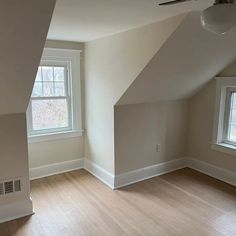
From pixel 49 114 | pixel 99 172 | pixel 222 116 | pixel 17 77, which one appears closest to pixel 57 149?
pixel 49 114

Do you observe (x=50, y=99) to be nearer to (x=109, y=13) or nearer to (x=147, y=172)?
(x=147, y=172)

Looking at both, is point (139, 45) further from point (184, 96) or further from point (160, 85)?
point (184, 96)

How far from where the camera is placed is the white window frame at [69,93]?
3.49 meters

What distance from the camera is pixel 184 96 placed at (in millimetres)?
Answer: 3754

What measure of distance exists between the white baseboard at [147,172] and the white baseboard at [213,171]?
0.15 m

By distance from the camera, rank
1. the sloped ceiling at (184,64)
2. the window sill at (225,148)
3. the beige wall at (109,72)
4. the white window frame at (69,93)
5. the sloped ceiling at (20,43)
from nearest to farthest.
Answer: the sloped ceiling at (20,43) < the sloped ceiling at (184,64) < the beige wall at (109,72) < the window sill at (225,148) < the white window frame at (69,93)

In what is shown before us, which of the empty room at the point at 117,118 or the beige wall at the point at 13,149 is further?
the beige wall at the point at 13,149

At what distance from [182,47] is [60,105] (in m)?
2.13

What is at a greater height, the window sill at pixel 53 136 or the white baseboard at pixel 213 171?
the window sill at pixel 53 136

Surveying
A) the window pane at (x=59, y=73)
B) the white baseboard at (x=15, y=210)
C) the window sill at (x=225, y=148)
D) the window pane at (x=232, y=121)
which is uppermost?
the window pane at (x=59, y=73)

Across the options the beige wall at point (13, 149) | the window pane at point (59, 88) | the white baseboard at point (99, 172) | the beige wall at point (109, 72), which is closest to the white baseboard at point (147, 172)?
the white baseboard at point (99, 172)

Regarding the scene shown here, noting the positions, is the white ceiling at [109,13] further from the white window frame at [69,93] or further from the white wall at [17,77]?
the white window frame at [69,93]

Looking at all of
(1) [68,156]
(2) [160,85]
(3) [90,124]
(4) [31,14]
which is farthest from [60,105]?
(4) [31,14]

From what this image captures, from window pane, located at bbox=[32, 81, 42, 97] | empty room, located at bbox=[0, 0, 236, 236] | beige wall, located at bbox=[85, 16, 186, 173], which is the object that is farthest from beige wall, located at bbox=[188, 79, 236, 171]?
window pane, located at bbox=[32, 81, 42, 97]
